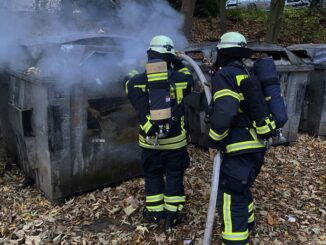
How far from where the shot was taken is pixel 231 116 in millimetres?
2955

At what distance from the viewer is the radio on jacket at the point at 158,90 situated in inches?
127

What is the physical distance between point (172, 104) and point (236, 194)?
991 millimetres

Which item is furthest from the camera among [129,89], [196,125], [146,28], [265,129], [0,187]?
[146,28]

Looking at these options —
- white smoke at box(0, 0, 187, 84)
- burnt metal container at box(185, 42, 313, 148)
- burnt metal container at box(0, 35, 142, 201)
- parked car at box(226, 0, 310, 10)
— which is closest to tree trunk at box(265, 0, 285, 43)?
white smoke at box(0, 0, 187, 84)

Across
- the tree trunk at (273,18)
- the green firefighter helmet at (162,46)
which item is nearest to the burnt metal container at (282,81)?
the green firefighter helmet at (162,46)

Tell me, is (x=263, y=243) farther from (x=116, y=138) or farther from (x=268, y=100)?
(x=116, y=138)

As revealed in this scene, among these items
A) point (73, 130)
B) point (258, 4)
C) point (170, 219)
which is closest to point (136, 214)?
point (170, 219)

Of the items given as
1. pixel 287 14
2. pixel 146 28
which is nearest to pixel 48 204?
pixel 146 28

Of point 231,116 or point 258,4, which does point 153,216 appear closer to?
point 231,116

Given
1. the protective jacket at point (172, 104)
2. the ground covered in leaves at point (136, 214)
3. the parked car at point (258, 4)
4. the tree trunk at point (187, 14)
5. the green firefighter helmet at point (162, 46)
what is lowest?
the ground covered in leaves at point (136, 214)

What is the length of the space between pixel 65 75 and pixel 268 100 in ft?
6.48

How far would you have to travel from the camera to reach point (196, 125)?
572 cm

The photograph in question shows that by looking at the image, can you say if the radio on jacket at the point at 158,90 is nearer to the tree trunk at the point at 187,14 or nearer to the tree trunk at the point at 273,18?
the tree trunk at the point at 187,14

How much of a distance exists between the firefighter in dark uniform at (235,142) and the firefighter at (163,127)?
442 mm
